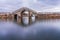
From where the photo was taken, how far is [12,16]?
28453 millimetres

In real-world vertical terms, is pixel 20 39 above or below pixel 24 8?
below

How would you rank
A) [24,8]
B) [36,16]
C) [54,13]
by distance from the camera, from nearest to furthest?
[24,8], [36,16], [54,13]

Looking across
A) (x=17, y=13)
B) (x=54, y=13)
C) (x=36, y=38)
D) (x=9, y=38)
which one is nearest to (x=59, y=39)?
(x=36, y=38)

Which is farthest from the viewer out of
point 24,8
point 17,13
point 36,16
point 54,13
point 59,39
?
point 54,13

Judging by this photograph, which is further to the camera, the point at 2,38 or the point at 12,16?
the point at 12,16

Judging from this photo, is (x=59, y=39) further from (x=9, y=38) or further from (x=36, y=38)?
(x=9, y=38)

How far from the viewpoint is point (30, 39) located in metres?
8.66

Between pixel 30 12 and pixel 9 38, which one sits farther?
pixel 30 12

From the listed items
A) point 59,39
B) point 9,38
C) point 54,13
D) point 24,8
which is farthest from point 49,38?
point 54,13

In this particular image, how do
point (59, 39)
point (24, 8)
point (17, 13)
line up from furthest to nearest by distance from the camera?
1. point (17, 13)
2. point (24, 8)
3. point (59, 39)

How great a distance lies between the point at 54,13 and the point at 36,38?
29031 mm

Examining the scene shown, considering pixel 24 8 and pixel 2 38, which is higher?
pixel 24 8

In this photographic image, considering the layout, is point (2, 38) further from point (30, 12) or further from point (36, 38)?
point (30, 12)

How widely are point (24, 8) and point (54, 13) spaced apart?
43.8 feet
